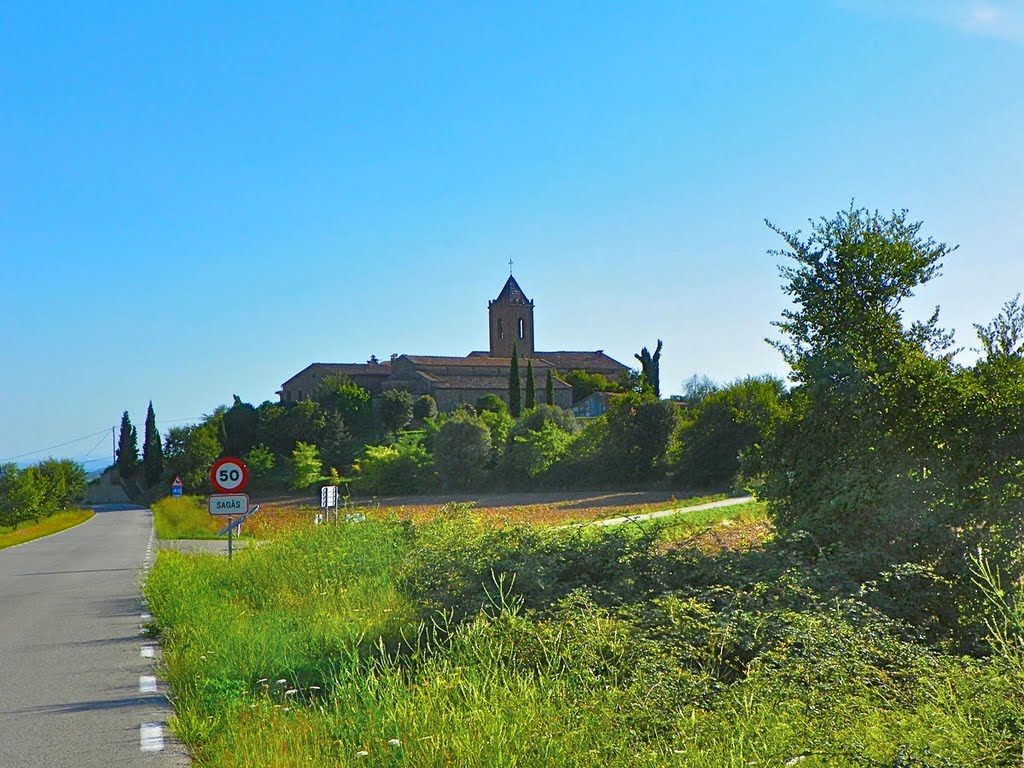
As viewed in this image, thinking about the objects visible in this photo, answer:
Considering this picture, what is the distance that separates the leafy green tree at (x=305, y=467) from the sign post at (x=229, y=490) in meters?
58.6

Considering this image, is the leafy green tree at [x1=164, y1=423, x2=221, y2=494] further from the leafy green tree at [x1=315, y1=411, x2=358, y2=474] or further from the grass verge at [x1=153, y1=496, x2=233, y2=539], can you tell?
the grass verge at [x1=153, y1=496, x2=233, y2=539]

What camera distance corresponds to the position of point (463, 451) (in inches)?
2507

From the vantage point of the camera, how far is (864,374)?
1095cm

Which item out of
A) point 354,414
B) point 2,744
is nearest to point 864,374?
point 2,744

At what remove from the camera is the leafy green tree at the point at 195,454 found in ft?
288

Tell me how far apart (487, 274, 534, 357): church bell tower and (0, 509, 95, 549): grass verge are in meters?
76.0

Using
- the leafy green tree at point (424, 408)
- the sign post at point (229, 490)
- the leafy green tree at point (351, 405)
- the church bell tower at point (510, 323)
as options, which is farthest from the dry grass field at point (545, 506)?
the church bell tower at point (510, 323)

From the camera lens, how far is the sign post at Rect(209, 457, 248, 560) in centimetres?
1772

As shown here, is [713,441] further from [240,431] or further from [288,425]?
[240,431]

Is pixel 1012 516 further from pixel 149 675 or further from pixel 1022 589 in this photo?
pixel 149 675

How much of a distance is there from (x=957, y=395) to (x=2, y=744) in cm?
897

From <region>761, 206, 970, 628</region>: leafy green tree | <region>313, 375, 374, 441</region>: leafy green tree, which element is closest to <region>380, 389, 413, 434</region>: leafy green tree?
<region>313, 375, 374, 441</region>: leafy green tree

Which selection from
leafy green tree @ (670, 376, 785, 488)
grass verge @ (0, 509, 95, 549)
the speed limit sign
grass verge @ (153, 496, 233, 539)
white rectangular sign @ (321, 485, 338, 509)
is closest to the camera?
the speed limit sign

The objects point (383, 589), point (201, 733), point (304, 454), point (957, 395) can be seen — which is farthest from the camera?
point (304, 454)
